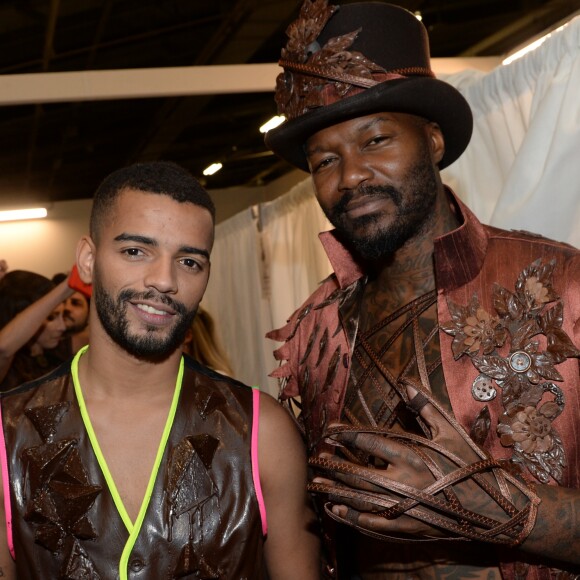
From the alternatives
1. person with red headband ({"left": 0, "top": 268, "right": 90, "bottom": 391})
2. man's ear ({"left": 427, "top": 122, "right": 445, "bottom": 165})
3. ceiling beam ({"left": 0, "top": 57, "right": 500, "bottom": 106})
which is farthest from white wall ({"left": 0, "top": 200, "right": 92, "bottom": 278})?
man's ear ({"left": 427, "top": 122, "right": 445, "bottom": 165})

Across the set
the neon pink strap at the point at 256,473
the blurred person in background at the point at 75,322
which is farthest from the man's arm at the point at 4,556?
the blurred person in background at the point at 75,322

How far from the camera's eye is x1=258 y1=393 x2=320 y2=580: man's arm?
2014 millimetres

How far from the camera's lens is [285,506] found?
2020 millimetres

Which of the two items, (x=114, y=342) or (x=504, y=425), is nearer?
(x=504, y=425)

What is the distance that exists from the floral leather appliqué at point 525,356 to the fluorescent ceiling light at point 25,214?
8993mm

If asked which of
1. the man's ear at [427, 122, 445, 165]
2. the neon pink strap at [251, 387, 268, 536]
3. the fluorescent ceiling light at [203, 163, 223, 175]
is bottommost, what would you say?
the neon pink strap at [251, 387, 268, 536]

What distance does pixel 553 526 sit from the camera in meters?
1.51

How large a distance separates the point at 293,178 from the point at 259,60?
10.4ft

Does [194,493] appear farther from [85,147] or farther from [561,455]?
[85,147]

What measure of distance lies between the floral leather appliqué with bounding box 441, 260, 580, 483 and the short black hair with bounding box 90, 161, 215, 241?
0.72m

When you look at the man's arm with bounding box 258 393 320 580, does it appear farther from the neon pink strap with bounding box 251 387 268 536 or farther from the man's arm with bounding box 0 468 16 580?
the man's arm with bounding box 0 468 16 580

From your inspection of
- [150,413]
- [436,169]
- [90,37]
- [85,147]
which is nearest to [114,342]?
[150,413]

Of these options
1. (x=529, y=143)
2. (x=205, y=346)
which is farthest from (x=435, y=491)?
(x=205, y=346)

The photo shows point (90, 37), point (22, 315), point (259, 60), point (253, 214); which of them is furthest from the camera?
point (259, 60)
